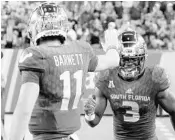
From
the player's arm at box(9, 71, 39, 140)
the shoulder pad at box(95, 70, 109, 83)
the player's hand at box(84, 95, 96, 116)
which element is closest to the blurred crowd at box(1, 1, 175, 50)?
the shoulder pad at box(95, 70, 109, 83)

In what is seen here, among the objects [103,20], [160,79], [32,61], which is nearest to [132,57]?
[160,79]

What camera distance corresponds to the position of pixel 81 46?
3.51 meters

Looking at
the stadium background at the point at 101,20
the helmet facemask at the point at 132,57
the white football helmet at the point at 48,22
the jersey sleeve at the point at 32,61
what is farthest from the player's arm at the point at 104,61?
the stadium background at the point at 101,20

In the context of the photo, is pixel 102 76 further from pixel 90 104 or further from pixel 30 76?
pixel 30 76

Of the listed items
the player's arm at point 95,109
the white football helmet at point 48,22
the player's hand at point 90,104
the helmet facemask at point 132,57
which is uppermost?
the white football helmet at point 48,22

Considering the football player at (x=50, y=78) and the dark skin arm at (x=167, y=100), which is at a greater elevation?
the football player at (x=50, y=78)

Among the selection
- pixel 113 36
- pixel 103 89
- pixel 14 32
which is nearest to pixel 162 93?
pixel 103 89

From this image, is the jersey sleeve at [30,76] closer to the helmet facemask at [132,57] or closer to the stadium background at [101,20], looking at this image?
the helmet facemask at [132,57]

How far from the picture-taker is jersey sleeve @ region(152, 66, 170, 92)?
4.62 m

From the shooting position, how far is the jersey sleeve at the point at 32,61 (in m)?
3.19

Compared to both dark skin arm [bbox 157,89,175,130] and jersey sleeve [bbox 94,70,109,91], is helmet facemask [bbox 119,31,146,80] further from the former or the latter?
dark skin arm [bbox 157,89,175,130]

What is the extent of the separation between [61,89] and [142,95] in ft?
5.03

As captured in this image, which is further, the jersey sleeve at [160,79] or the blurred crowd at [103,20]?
the blurred crowd at [103,20]

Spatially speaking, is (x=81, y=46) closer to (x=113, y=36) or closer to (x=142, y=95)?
(x=113, y=36)
